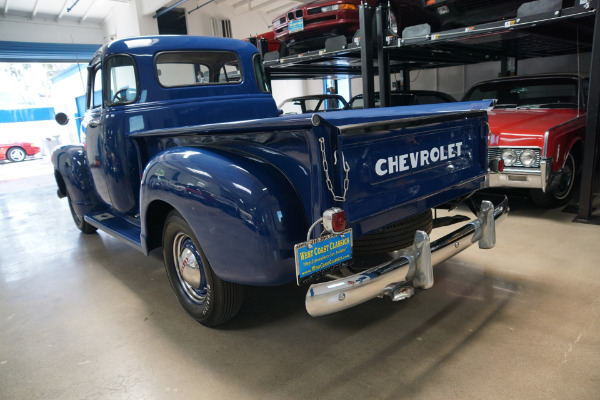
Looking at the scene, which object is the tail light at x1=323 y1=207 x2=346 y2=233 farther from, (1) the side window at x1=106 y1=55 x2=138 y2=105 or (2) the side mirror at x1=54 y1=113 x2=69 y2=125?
(2) the side mirror at x1=54 y1=113 x2=69 y2=125

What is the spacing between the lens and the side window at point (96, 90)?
3412 millimetres

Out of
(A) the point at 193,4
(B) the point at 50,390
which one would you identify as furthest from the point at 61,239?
(A) the point at 193,4

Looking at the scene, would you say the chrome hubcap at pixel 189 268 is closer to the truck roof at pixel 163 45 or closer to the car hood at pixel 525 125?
the truck roof at pixel 163 45

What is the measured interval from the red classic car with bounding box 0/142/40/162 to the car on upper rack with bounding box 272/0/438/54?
1439 centimetres

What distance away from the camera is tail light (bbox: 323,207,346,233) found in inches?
62.5

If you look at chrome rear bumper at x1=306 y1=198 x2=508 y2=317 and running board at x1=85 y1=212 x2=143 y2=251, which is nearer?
chrome rear bumper at x1=306 y1=198 x2=508 y2=317

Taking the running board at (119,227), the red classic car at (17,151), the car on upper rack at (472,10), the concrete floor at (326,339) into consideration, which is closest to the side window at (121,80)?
the running board at (119,227)

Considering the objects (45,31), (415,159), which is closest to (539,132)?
(415,159)

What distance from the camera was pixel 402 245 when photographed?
7.65 feet

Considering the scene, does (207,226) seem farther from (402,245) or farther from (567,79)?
(567,79)

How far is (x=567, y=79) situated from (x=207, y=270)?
195 inches

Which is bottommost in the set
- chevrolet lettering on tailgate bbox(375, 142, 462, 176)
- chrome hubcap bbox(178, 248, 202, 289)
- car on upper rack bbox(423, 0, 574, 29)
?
chrome hubcap bbox(178, 248, 202, 289)

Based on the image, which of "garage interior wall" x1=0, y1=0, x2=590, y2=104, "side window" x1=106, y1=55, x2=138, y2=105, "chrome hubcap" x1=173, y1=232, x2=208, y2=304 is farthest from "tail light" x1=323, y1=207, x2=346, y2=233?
"garage interior wall" x1=0, y1=0, x2=590, y2=104

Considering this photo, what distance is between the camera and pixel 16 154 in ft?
51.3
